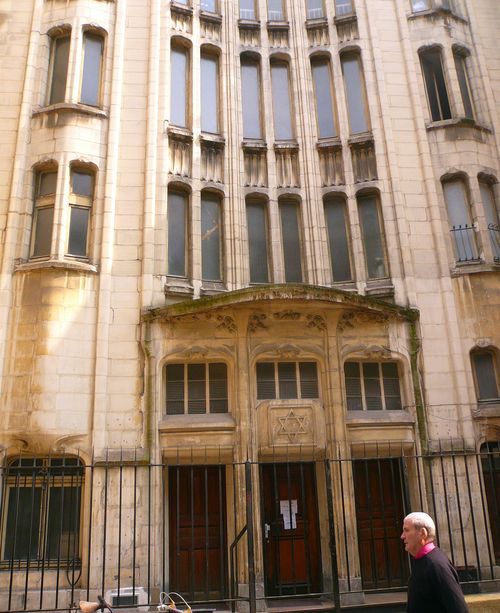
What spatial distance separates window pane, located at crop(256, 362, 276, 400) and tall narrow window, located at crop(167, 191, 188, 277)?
9.77ft

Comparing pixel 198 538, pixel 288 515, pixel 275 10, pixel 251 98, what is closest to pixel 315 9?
pixel 275 10

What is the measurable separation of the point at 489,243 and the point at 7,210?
37.8 ft

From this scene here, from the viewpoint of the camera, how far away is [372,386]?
43.5 feet

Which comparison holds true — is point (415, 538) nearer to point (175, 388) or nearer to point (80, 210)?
point (175, 388)

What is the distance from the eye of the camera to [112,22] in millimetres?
14750

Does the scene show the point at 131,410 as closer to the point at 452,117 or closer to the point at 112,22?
the point at 112,22

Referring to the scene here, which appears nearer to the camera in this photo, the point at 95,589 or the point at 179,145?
the point at 95,589

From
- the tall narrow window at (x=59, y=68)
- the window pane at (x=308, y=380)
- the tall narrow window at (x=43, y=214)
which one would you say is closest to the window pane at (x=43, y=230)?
the tall narrow window at (x=43, y=214)

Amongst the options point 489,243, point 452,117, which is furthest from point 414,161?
point 489,243

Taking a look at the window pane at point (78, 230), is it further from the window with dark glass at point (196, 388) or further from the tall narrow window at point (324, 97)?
the tall narrow window at point (324, 97)

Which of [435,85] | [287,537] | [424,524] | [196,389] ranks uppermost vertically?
[435,85]

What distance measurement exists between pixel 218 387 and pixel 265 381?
3.51 feet

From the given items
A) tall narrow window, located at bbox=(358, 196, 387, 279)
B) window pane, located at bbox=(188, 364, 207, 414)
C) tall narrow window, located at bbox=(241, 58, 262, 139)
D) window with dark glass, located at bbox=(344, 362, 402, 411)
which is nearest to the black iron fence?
window with dark glass, located at bbox=(344, 362, 402, 411)

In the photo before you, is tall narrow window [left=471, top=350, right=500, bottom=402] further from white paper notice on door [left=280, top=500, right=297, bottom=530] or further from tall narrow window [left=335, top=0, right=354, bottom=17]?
tall narrow window [left=335, top=0, right=354, bottom=17]
